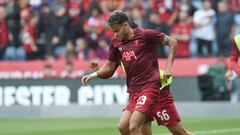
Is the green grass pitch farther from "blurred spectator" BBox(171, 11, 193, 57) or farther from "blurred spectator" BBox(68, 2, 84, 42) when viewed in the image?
"blurred spectator" BBox(68, 2, 84, 42)

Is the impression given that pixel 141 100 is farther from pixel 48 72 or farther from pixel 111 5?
pixel 111 5

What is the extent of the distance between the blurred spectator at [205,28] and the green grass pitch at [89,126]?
4.04m

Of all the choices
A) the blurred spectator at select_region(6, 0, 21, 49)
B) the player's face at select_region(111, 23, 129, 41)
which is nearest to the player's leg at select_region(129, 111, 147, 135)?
the player's face at select_region(111, 23, 129, 41)

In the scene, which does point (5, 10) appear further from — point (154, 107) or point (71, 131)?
point (154, 107)

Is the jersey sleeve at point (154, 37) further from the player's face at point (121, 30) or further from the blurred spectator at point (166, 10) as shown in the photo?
the blurred spectator at point (166, 10)

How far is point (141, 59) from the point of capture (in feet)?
38.0

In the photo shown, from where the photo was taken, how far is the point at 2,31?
2716 centimetres

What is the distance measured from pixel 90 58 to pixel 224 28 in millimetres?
4374

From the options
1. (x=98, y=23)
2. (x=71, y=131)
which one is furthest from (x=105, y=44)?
(x=71, y=131)

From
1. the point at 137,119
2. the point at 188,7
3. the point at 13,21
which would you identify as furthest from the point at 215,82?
the point at 137,119

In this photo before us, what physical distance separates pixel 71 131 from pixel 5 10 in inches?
434

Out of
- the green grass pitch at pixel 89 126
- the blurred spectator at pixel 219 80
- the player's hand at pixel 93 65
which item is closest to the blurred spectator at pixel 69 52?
the green grass pitch at pixel 89 126

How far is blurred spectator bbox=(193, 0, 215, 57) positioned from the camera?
79.8ft

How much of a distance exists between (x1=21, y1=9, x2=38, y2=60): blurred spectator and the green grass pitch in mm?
4369
